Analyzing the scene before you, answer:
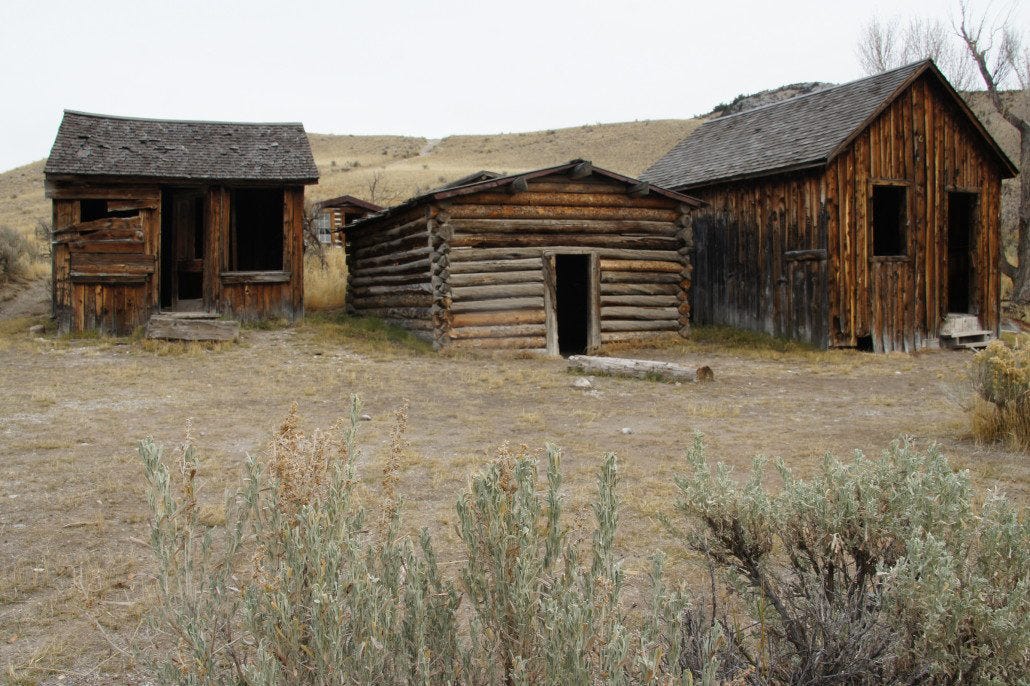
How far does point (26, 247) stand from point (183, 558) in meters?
24.9

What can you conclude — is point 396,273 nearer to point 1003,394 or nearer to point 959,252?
point 1003,394

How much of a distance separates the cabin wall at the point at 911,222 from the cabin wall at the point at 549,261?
120 inches

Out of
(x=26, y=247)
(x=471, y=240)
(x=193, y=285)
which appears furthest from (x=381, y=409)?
(x=26, y=247)

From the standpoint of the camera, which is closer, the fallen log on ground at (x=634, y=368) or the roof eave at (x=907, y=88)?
the fallen log on ground at (x=634, y=368)

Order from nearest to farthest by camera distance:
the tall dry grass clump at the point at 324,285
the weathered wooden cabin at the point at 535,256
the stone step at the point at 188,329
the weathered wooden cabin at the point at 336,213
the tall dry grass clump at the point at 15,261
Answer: the stone step at the point at 188,329 → the weathered wooden cabin at the point at 535,256 → the tall dry grass clump at the point at 15,261 → the tall dry grass clump at the point at 324,285 → the weathered wooden cabin at the point at 336,213

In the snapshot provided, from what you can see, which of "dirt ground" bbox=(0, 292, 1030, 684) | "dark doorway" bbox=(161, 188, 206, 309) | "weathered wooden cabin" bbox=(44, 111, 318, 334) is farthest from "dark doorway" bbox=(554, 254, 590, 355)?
"dark doorway" bbox=(161, 188, 206, 309)

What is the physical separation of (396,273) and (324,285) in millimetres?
5834

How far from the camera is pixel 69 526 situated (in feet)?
16.3

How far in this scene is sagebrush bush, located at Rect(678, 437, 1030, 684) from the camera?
2.36m

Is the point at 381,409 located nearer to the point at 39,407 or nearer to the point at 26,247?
the point at 39,407

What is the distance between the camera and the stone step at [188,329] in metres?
14.0

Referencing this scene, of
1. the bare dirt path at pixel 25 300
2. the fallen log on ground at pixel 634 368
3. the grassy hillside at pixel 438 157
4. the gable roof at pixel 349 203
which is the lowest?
the fallen log on ground at pixel 634 368

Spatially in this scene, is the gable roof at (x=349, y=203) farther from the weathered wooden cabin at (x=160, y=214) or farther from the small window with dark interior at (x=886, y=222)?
the small window with dark interior at (x=886, y=222)

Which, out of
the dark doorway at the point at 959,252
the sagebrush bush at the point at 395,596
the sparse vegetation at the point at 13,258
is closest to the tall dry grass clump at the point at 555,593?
the sagebrush bush at the point at 395,596
